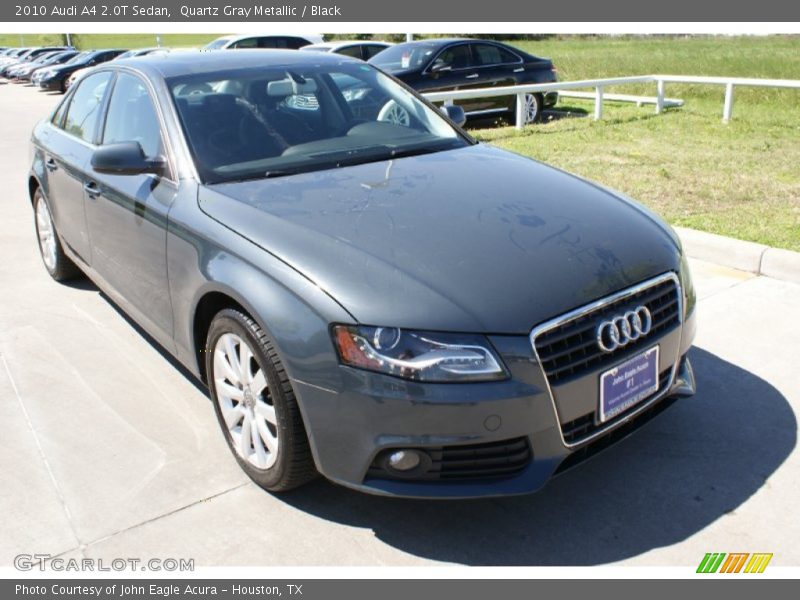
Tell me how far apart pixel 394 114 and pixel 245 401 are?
193 cm

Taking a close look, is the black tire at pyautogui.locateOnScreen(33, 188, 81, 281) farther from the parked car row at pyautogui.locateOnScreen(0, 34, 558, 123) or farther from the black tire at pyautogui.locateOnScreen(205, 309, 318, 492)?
the parked car row at pyautogui.locateOnScreen(0, 34, 558, 123)

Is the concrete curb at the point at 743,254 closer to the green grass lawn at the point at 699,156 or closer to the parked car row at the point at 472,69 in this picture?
the green grass lawn at the point at 699,156

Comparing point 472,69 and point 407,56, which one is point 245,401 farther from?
point 472,69

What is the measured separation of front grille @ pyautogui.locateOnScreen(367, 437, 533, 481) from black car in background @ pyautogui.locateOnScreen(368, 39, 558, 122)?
Answer: 10.4 m

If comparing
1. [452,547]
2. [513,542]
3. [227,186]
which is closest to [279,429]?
[452,547]

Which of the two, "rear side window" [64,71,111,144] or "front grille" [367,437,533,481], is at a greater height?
"rear side window" [64,71,111,144]

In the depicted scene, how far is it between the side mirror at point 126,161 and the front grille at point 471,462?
1841mm

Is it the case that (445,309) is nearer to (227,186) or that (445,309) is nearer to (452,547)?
(452,547)

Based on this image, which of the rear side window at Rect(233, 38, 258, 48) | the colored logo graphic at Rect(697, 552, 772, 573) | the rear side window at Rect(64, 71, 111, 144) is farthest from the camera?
the rear side window at Rect(233, 38, 258, 48)

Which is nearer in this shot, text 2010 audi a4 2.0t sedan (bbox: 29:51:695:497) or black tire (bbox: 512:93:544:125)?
text 2010 audi a4 2.0t sedan (bbox: 29:51:695:497)

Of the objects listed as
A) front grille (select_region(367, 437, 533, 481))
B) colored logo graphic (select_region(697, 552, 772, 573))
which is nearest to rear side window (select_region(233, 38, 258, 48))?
front grille (select_region(367, 437, 533, 481))

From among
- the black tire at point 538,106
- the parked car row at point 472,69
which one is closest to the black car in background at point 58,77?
the parked car row at point 472,69

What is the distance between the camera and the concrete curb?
5.15 m

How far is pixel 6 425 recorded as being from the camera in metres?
3.79
